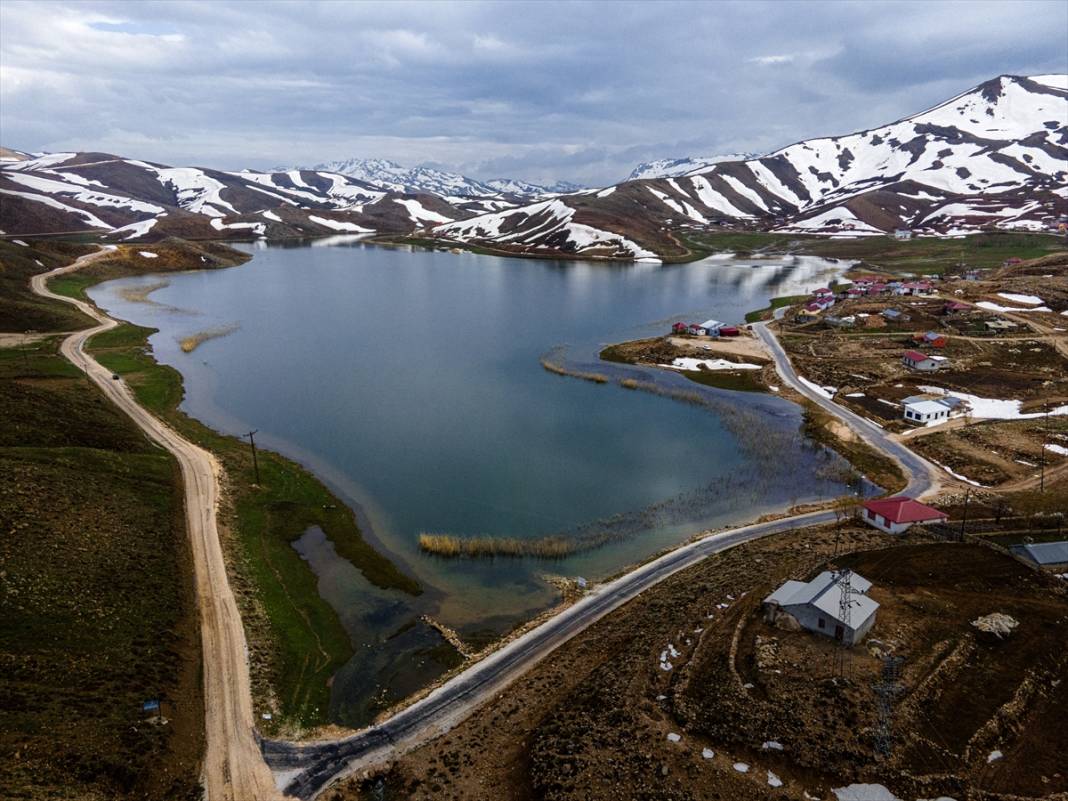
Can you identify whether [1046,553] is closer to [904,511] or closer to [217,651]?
[904,511]

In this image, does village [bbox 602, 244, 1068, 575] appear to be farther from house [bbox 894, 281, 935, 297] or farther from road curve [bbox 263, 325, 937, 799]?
road curve [bbox 263, 325, 937, 799]

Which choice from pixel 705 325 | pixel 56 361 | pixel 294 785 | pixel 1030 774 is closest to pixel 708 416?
pixel 705 325

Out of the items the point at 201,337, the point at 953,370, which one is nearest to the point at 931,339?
the point at 953,370

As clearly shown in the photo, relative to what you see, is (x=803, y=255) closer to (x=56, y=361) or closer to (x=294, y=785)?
(x=56, y=361)

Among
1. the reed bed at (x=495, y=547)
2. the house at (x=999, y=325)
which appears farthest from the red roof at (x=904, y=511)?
the house at (x=999, y=325)

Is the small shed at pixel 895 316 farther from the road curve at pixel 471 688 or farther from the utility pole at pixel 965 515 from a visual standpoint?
the road curve at pixel 471 688

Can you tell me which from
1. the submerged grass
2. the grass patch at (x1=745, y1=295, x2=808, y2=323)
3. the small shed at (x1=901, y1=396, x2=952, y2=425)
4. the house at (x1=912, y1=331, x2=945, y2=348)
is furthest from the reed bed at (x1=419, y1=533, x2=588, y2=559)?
the grass patch at (x1=745, y1=295, x2=808, y2=323)
